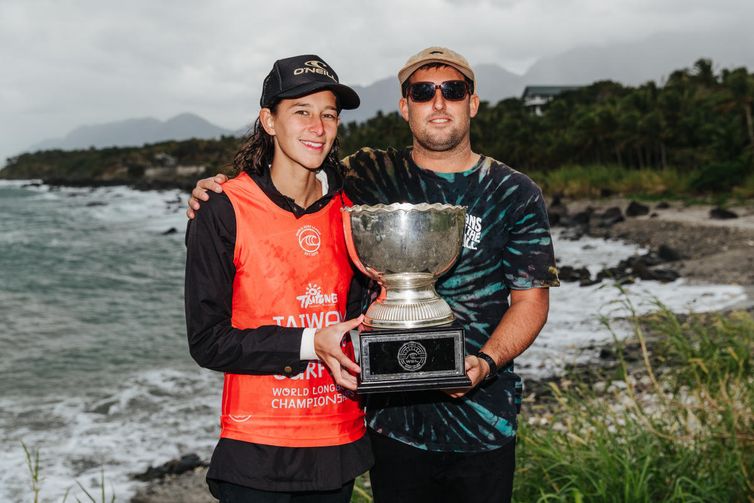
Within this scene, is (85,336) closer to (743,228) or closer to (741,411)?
(741,411)

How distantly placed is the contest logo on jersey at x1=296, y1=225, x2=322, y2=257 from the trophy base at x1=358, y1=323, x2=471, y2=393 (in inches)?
13.3

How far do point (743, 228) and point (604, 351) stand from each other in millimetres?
12393

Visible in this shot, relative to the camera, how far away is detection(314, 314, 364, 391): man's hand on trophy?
2.29 m

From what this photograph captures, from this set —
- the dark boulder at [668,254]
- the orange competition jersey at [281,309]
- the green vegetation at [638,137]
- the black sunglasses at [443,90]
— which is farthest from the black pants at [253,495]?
the green vegetation at [638,137]

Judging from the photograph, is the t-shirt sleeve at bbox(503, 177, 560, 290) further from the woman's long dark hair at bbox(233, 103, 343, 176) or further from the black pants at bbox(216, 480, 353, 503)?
the black pants at bbox(216, 480, 353, 503)

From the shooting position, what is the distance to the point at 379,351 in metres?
2.40

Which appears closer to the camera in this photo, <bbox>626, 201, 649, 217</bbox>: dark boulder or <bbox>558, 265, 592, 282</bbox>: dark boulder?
<bbox>558, 265, 592, 282</bbox>: dark boulder

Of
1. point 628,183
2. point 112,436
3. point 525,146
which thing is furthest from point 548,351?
point 525,146

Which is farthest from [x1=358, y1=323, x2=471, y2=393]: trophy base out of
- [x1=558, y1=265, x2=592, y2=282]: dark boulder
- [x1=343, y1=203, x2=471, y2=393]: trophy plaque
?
[x1=558, y1=265, x2=592, y2=282]: dark boulder

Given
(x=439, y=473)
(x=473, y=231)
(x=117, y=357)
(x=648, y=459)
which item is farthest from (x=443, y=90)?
(x=117, y=357)

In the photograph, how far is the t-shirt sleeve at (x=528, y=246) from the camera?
2.78 metres

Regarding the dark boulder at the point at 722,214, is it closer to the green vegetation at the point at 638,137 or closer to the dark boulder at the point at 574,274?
the green vegetation at the point at 638,137

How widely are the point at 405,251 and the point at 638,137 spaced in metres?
41.6

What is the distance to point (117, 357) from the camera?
14719mm
